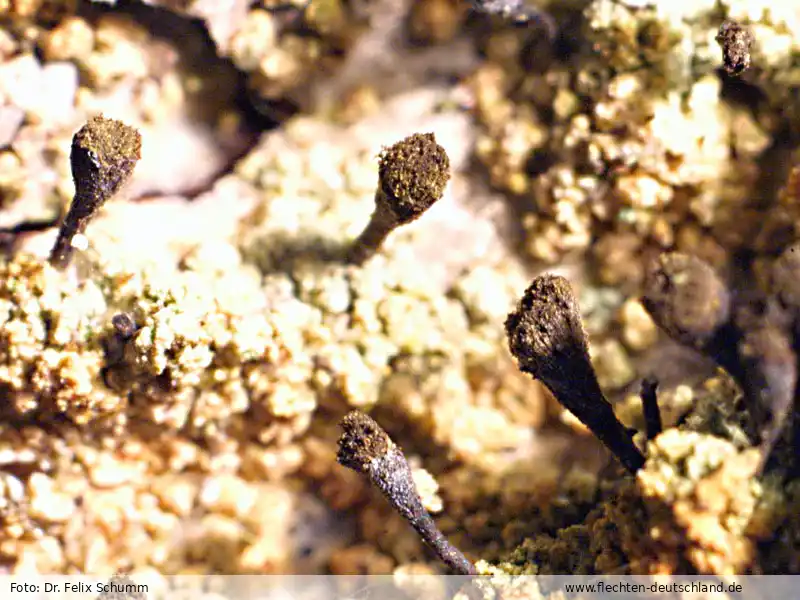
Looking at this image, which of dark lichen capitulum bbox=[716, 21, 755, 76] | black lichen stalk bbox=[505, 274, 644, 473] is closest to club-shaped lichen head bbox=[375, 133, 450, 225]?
black lichen stalk bbox=[505, 274, 644, 473]

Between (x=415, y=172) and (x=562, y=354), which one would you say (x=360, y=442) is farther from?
(x=415, y=172)

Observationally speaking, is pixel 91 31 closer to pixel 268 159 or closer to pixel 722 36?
pixel 268 159

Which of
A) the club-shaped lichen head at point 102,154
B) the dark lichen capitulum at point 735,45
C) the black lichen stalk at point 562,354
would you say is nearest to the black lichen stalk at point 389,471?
the black lichen stalk at point 562,354

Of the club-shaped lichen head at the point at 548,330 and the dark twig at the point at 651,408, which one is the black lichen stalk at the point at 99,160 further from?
the dark twig at the point at 651,408

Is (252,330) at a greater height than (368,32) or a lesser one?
lesser

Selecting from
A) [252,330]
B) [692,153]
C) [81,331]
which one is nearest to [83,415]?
[81,331]

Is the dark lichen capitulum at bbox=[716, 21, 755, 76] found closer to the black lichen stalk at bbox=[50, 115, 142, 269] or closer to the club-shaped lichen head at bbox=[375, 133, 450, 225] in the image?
the club-shaped lichen head at bbox=[375, 133, 450, 225]
